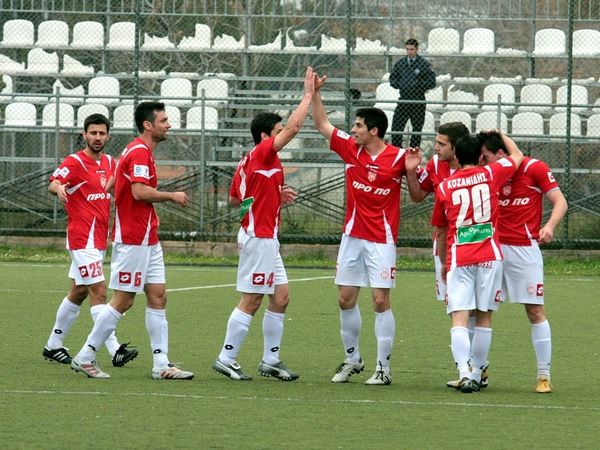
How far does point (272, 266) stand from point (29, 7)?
18147 millimetres

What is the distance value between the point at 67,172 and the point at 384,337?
9.38 ft

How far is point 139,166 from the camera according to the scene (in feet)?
31.7

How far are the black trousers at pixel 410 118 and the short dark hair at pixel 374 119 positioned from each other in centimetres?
1089

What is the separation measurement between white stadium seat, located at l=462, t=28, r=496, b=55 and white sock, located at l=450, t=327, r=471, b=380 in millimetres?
15899

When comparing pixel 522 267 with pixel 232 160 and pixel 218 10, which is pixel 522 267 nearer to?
pixel 232 160

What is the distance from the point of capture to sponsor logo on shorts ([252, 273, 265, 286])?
9.87m

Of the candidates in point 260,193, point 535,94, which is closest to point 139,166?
point 260,193

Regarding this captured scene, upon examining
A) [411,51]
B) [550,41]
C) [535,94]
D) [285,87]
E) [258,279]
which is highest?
[550,41]

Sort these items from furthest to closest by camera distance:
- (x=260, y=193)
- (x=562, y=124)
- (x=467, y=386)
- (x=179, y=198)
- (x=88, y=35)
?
Answer: (x=88, y=35), (x=562, y=124), (x=260, y=193), (x=179, y=198), (x=467, y=386)

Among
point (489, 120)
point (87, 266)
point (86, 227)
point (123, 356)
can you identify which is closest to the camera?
point (123, 356)

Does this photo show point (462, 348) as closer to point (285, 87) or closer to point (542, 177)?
point (542, 177)

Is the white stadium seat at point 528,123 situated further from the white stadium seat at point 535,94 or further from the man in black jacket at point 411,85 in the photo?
the man in black jacket at point 411,85

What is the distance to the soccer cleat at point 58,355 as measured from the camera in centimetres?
1061

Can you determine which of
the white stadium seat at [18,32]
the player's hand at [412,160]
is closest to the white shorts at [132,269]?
the player's hand at [412,160]
